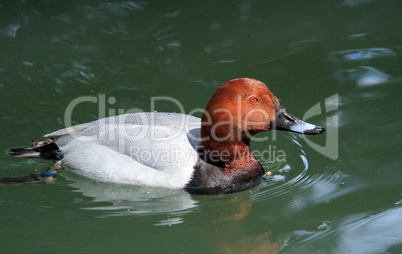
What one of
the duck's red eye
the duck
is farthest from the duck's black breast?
the duck's red eye

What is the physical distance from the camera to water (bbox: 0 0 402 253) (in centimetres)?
499

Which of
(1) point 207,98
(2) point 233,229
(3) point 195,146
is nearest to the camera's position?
(2) point 233,229

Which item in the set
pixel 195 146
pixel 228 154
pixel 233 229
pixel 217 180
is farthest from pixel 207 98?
pixel 233 229

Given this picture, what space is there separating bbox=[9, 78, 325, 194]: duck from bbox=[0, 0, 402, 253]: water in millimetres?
143

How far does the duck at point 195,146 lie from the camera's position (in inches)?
222

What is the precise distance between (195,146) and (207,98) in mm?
1610

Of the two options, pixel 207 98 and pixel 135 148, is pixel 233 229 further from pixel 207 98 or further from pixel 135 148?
pixel 207 98

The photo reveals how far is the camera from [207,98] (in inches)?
292

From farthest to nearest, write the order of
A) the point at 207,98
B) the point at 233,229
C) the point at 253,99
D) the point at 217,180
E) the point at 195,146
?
the point at 207,98
the point at 195,146
the point at 217,180
the point at 253,99
the point at 233,229

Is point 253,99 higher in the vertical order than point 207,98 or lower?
lower

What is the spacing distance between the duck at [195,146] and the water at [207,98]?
143 millimetres

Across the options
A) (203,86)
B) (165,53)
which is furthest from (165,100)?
(165,53)

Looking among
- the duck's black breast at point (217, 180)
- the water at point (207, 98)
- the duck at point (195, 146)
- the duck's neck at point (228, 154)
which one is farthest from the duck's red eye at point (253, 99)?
the water at point (207, 98)

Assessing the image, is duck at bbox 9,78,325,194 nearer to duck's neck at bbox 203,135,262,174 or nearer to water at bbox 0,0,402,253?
duck's neck at bbox 203,135,262,174
